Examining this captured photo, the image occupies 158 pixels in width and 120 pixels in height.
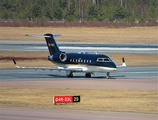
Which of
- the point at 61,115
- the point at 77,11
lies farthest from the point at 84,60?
the point at 77,11

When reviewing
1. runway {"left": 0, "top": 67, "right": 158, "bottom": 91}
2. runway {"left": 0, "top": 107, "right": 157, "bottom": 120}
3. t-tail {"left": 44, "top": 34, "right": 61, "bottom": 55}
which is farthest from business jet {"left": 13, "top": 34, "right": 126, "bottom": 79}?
runway {"left": 0, "top": 107, "right": 157, "bottom": 120}

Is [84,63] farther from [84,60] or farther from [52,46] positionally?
[52,46]

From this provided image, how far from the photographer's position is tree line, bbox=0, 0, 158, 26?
15288 centimetres

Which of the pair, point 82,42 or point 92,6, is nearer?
point 82,42

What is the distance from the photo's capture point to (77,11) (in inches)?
6275

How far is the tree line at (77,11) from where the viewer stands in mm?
152875

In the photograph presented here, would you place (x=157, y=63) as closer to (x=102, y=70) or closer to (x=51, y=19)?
(x=102, y=70)

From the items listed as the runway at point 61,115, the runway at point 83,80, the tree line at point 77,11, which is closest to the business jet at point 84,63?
the runway at point 83,80

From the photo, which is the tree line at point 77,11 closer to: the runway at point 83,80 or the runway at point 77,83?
the runway at point 83,80

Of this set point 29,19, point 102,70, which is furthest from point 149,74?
point 29,19

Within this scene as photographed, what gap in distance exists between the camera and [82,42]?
331 feet

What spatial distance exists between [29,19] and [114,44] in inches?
2250

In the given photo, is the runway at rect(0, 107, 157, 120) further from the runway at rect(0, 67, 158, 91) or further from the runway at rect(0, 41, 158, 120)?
the runway at rect(0, 67, 158, 91)

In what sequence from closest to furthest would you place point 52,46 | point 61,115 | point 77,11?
1. point 61,115
2. point 52,46
3. point 77,11
